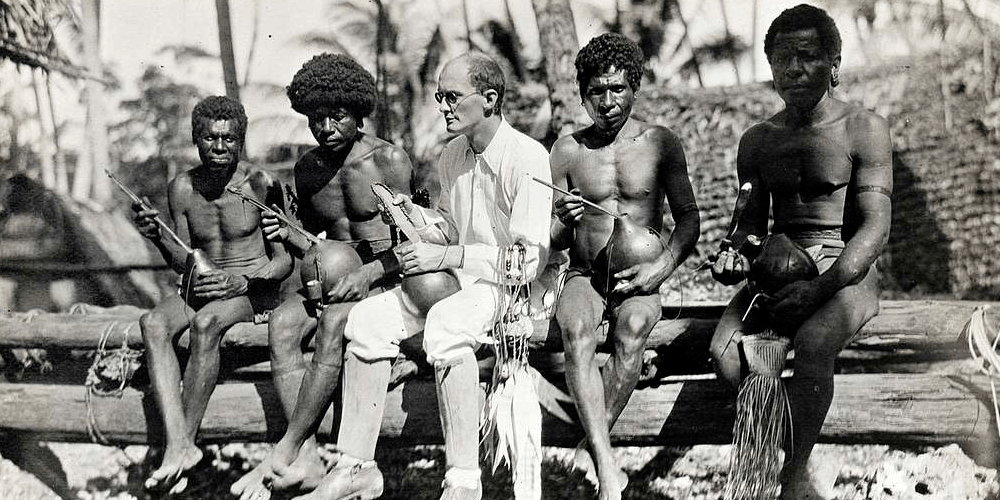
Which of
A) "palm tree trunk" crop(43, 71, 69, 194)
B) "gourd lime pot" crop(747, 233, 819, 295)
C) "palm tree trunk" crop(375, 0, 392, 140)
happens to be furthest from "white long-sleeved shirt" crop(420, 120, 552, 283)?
"palm tree trunk" crop(375, 0, 392, 140)

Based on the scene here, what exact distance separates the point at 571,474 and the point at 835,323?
7.26ft

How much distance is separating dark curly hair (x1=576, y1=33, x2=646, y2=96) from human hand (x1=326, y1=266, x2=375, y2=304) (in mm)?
1475

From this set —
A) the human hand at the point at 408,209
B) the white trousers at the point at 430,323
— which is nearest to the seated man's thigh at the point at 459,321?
the white trousers at the point at 430,323

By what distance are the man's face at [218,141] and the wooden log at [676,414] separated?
1.25 metres

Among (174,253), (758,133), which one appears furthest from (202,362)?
(758,133)

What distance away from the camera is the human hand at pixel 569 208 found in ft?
14.2

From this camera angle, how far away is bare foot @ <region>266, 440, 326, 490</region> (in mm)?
4359

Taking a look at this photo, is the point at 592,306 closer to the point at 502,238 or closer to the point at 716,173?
the point at 502,238

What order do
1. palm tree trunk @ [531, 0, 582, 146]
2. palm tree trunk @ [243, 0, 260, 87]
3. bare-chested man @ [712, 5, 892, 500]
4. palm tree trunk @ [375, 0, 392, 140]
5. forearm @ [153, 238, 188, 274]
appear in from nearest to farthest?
bare-chested man @ [712, 5, 892, 500], forearm @ [153, 238, 188, 274], palm tree trunk @ [243, 0, 260, 87], palm tree trunk @ [531, 0, 582, 146], palm tree trunk @ [375, 0, 392, 140]

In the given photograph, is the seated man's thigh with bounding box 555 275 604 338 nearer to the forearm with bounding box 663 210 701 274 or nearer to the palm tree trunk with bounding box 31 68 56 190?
the forearm with bounding box 663 210 701 274

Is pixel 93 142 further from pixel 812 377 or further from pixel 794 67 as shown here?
pixel 812 377

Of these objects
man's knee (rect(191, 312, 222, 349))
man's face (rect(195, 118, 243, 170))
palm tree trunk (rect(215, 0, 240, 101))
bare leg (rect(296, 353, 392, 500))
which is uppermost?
palm tree trunk (rect(215, 0, 240, 101))

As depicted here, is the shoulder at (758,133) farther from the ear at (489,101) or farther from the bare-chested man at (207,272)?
the bare-chested man at (207,272)

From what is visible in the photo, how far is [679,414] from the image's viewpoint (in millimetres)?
4590
